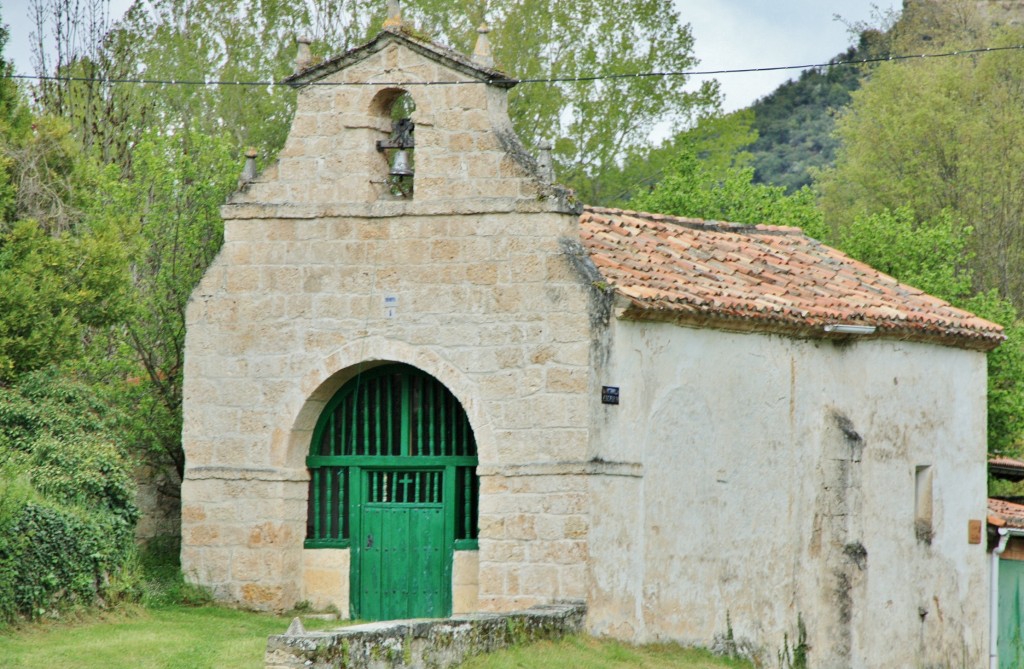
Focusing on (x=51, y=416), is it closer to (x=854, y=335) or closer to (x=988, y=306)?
(x=854, y=335)

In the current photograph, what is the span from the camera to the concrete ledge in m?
10.5

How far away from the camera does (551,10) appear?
1275 inches

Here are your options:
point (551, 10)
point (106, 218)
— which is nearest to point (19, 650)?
point (106, 218)

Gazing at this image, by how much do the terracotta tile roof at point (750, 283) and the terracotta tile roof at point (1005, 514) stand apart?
2.24 metres

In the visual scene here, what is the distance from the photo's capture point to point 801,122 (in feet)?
188

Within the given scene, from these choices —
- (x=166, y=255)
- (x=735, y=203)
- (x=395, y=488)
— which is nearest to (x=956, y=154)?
(x=735, y=203)

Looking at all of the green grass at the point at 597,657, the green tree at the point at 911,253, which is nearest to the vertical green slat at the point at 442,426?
the green grass at the point at 597,657

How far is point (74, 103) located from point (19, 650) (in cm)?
1385

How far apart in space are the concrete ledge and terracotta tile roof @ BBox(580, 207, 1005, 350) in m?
2.97

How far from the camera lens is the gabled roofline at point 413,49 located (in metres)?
15.2

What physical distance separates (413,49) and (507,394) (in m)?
3.51

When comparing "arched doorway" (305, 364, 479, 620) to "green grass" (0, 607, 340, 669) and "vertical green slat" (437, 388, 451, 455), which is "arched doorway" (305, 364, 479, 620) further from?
"green grass" (0, 607, 340, 669)

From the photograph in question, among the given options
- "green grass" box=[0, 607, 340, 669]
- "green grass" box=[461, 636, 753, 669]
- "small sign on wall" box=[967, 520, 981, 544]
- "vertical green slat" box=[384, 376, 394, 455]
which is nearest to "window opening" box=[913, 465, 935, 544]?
"small sign on wall" box=[967, 520, 981, 544]

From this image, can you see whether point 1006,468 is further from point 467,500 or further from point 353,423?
point 353,423
